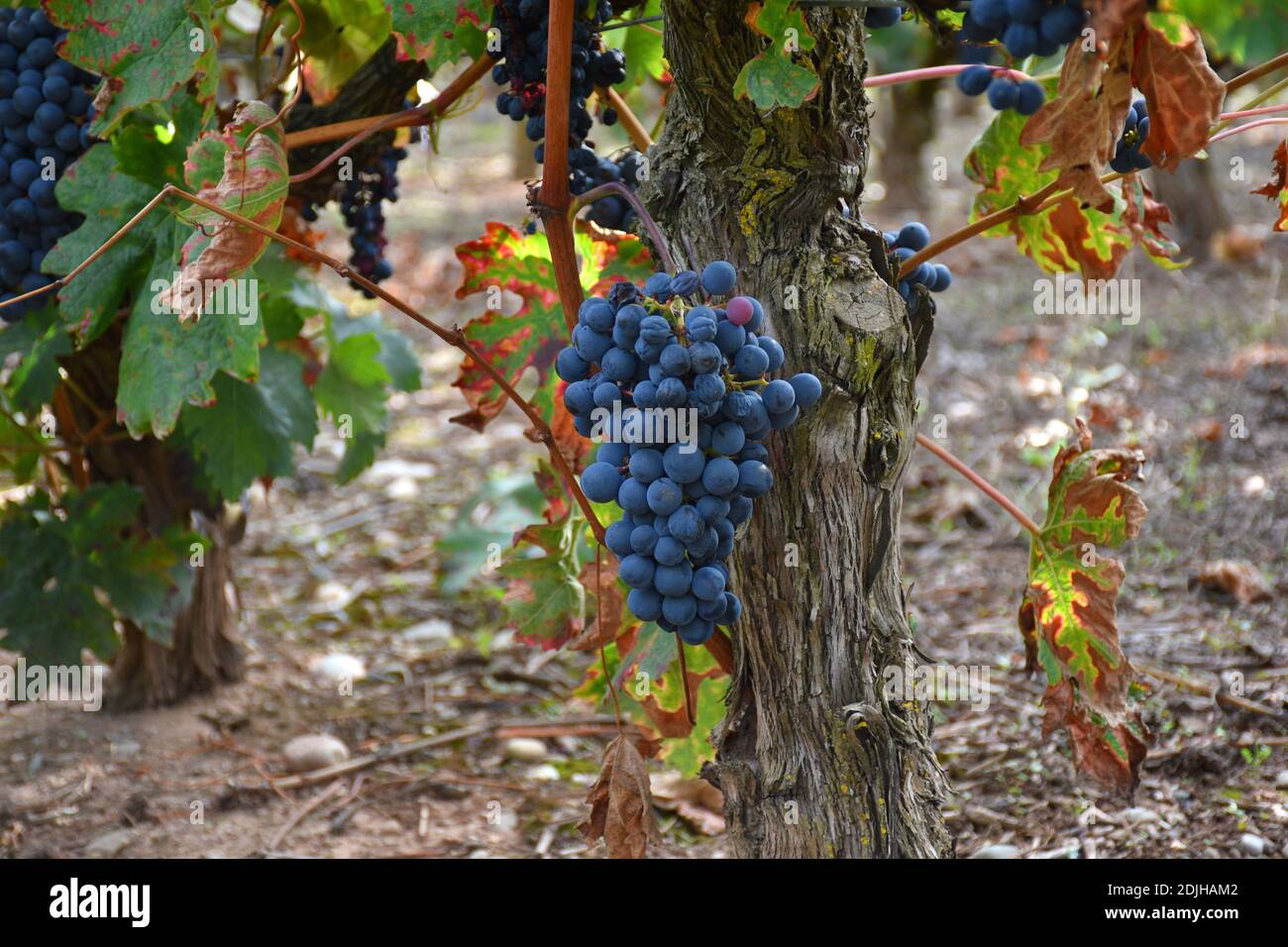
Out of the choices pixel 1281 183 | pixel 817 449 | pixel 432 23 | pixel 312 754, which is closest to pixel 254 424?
pixel 312 754

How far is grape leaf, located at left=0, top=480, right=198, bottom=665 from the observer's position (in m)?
2.13

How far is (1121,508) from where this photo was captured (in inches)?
62.5

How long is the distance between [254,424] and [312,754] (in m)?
0.70

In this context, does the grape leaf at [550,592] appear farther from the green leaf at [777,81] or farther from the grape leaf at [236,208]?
the green leaf at [777,81]

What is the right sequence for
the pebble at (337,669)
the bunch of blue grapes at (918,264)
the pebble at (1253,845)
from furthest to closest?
the pebble at (337,669), the pebble at (1253,845), the bunch of blue grapes at (918,264)

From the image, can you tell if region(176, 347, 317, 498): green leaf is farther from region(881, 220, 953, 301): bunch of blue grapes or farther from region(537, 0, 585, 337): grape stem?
region(881, 220, 953, 301): bunch of blue grapes

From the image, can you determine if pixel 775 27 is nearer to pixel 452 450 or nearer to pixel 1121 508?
pixel 1121 508

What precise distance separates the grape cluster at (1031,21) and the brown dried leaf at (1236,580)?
6.21ft

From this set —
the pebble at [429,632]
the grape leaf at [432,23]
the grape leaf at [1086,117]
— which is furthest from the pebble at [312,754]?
the grape leaf at [1086,117]

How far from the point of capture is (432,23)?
1.41 meters

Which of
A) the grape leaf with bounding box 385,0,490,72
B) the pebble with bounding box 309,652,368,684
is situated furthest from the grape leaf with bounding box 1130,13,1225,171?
the pebble with bounding box 309,652,368,684

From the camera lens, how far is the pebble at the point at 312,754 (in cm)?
235
